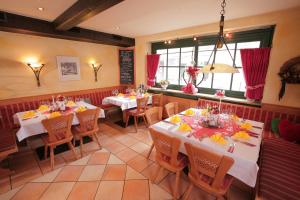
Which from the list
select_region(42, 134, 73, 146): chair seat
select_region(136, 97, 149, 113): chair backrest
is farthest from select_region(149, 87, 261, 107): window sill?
select_region(42, 134, 73, 146): chair seat

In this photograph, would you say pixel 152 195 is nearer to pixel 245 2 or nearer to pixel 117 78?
pixel 245 2

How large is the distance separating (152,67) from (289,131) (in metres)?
3.61

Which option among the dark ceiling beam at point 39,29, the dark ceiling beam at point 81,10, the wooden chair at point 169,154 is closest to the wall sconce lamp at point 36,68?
the dark ceiling beam at point 39,29

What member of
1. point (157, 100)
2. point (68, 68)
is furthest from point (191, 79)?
point (68, 68)

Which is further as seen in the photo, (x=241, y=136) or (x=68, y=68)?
(x=68, y=68)

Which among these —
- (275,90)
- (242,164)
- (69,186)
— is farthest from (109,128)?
(275,90)

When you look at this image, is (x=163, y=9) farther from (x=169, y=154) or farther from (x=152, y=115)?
(x=169, y=154)

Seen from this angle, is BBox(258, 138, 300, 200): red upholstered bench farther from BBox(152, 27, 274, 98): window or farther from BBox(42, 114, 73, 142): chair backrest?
BBox(42, 114, 73, 142): chair backrest

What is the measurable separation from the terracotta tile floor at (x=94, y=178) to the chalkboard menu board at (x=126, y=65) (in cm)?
301

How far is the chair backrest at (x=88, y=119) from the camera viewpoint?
2.56m

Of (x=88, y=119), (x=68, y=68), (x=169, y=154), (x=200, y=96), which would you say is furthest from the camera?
(x=68, y=68)

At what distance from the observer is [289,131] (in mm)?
2291

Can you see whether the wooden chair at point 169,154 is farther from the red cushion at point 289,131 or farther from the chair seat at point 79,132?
the red cushion at point 289,131

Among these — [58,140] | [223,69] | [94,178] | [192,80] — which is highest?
[223,69]
